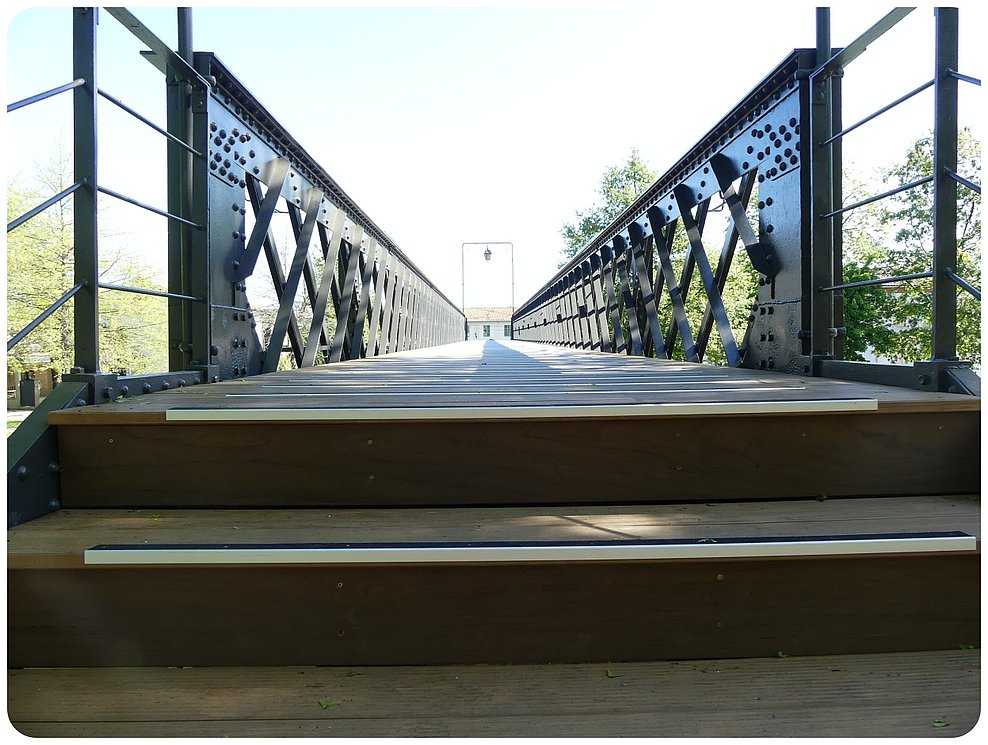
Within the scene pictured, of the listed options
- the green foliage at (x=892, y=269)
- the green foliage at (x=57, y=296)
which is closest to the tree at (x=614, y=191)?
the green foliage at (x=892, y=269)

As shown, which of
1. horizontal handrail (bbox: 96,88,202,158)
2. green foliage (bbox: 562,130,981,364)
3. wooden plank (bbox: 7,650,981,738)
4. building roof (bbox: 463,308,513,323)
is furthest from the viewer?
building roof (bbox: 463,308,513,323)

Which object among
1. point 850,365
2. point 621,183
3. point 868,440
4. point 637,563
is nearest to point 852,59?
point 850,365

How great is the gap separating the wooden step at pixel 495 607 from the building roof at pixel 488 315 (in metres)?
60.2

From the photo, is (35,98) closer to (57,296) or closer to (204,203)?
(204,203)

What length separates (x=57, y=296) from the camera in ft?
46.6

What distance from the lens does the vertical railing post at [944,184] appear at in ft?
5.56

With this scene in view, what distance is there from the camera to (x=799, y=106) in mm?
2408

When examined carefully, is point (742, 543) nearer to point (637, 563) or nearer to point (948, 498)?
point (637, 563)

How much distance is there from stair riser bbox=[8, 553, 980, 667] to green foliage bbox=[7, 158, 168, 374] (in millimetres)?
13177

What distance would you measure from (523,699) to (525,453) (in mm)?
536

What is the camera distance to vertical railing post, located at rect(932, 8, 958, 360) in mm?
1694

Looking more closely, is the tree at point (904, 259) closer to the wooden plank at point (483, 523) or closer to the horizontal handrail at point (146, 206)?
the wooden plank at point (483, 523)

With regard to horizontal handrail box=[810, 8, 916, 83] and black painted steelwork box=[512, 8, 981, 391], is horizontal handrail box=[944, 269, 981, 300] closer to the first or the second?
black painted steelwork box=[512, 8, 981, 391]

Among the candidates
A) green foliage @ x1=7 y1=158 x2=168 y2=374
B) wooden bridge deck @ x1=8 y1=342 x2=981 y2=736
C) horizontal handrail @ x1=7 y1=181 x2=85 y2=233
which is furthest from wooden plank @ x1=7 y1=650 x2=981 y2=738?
green foliage @ x1=7 y1=158 x2=168 y2=374
